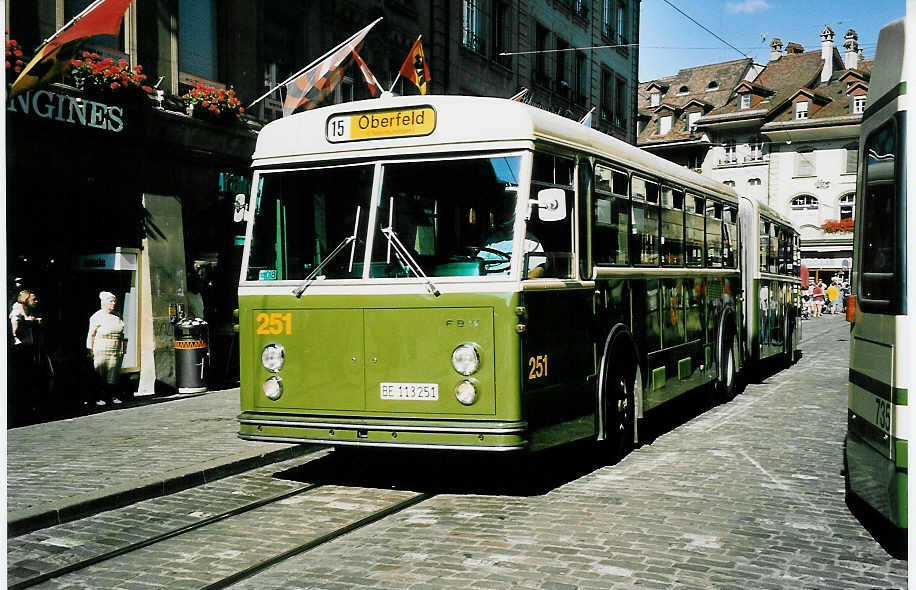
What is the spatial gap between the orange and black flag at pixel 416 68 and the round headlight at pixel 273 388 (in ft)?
33.1

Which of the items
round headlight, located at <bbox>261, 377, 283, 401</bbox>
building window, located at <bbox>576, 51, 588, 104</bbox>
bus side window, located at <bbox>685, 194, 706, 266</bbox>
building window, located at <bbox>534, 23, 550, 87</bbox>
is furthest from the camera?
building window, located at <bbox>576, 51, 588, 104</bbox>

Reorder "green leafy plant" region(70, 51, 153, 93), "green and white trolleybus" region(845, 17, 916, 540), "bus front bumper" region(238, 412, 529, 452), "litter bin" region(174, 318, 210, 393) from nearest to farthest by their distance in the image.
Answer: "green and white trolleybus" region(845, 17, 916, 540) → "bus front bumper" region(238, 412, 529, 452) → "green leafy plant" region(70, 51, 153, 93) → "litter bin" region(174, 318, 210, 393)

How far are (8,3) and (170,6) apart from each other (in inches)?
140

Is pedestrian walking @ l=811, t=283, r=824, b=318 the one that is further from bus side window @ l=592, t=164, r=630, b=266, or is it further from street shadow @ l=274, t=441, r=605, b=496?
bus side window @ l=592, t=164, r=630, b=266

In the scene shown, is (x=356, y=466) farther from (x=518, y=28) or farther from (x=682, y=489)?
(x=518, y=28)

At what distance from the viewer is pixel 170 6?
614 inches

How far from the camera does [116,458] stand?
9109 mm

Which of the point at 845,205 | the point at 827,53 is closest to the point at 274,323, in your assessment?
the point at 845,205

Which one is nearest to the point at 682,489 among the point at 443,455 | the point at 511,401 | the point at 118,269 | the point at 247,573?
the point at 511,401

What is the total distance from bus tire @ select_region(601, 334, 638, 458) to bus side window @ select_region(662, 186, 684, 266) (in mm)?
1799

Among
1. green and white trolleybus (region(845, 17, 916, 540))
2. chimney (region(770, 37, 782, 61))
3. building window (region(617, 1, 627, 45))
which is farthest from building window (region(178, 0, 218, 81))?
chimney (region(770, 37, 782, 61))

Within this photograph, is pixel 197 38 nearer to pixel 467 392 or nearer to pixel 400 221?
pixel 400 221

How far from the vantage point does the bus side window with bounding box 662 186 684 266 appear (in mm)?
10789

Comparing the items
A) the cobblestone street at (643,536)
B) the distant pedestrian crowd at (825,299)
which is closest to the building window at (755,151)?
the distant pedestrian crowd at (825,299)
